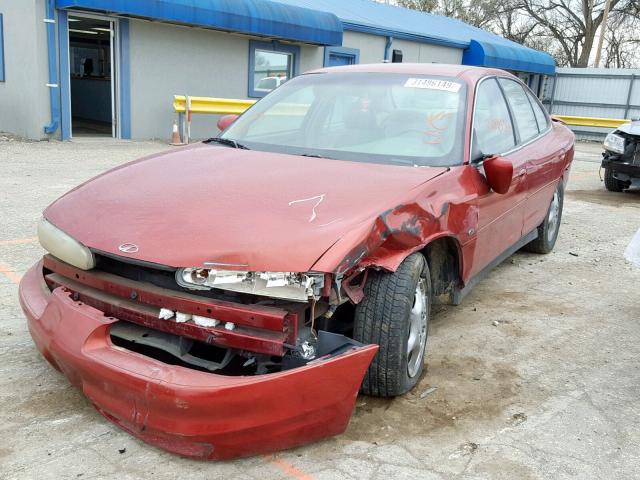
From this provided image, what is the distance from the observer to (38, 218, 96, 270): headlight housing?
103 inches

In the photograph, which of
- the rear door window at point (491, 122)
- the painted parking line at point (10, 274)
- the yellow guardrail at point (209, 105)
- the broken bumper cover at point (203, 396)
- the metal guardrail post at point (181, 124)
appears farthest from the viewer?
the metal guardrail post at point (181, 124)

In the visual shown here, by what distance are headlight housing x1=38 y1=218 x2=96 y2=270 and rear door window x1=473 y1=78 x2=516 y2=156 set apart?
7.20 feet

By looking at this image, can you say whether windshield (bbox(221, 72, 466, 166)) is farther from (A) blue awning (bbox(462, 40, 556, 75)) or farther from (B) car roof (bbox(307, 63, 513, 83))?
(A) blue awning (bbox(462, 40, 556, 75))

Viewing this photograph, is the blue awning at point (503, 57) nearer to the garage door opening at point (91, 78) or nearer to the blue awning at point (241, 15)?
the blue awning at point (241, 15)

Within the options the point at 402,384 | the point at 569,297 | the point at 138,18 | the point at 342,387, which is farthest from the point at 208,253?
the point at 138,18

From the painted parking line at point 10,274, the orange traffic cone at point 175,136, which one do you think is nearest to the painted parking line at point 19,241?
the painted parking line at point 10,274

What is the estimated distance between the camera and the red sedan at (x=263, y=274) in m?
2.33

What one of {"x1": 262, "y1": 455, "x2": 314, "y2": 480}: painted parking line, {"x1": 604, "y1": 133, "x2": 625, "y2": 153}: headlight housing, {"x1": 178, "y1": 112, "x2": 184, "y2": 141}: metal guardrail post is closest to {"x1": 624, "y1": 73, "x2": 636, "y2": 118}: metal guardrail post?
{"x1": 604, "y1": 133, "x2": 625, "y2": 153}: headlight housing

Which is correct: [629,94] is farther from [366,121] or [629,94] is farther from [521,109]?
[366,121]

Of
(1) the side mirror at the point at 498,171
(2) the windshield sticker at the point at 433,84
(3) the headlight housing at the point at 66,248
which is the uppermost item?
(2) the windshield sticker at the point at 433,84

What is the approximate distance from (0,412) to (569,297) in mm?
3870

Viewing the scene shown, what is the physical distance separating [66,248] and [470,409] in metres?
1.99

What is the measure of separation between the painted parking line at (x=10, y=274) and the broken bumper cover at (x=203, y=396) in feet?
6.55

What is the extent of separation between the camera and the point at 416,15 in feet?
72.6
